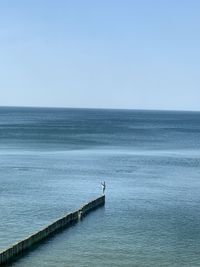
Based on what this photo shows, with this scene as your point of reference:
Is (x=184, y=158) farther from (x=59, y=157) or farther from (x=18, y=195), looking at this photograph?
(x=18, y=195)

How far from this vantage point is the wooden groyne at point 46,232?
54.8 m

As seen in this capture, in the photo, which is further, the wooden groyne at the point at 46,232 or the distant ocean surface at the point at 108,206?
Answer: the distant ocean surface at the point at 108,206

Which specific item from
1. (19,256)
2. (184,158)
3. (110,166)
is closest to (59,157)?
(110,166)

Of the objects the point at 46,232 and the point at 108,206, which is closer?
the point at 46,232

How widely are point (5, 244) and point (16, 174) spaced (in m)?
45.8

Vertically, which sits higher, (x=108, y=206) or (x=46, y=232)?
(x=108, y=206)

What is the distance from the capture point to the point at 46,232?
63281 mm

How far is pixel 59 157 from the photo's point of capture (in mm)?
138750

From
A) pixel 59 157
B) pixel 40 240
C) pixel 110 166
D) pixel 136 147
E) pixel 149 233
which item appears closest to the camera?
pixel 40 240

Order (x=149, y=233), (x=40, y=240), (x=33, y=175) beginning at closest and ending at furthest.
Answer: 1. (x=40, y=240)
2. (x=149, y=233)
3. (x=33, y=175)

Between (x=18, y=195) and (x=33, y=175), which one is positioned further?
(x=33, y=175)

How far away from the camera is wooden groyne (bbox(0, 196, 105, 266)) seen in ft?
180

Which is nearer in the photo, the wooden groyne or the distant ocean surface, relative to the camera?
the wooden groyne

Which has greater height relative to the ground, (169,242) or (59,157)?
(59,157)
